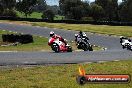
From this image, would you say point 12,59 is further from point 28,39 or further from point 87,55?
point 28,39

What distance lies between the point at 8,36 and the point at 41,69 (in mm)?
17604

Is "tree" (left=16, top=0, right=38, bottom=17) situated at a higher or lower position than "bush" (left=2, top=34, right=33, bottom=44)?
lower

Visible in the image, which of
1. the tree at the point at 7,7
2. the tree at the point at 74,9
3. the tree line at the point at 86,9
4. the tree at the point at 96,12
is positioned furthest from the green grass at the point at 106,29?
the tree at the point at 7,7

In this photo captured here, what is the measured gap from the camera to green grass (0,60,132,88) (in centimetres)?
980

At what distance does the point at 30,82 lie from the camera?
10.2 m

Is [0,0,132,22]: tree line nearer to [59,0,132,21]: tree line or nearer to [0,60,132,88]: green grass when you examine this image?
[59,0,132,21]: tree line

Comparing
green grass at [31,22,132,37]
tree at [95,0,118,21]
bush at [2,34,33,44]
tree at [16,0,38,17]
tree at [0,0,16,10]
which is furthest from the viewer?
tree at [95,0,118,21]

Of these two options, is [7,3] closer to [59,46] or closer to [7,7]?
[7,7]

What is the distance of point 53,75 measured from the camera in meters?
11.4

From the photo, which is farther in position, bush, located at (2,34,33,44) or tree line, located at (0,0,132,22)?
tree line, located at (0,0,132,22)

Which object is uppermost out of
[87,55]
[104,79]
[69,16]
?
[104,79]

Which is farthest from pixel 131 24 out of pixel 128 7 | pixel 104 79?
pixel 104 79

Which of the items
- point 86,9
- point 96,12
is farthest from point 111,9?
point 96,12

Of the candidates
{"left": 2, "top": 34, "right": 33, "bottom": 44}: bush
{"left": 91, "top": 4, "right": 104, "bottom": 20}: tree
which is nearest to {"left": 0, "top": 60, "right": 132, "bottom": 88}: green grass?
{"left": 2, "top": 34, "right": 33, "bottom": 44}: bush
